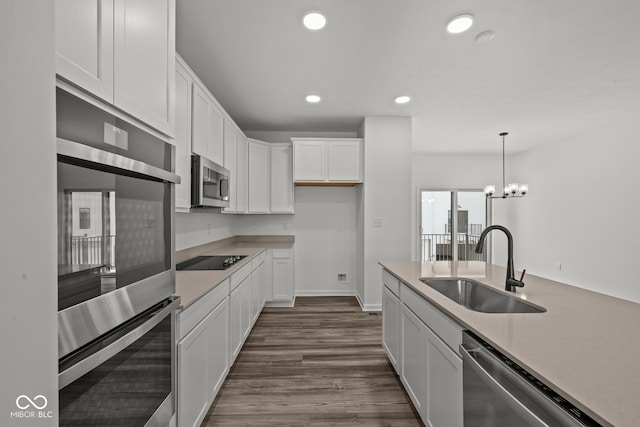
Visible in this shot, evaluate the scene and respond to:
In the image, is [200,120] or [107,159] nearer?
[107,159]

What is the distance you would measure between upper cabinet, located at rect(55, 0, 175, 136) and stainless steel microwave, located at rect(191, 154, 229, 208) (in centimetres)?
104

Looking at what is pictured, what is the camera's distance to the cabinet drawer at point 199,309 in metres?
1.42

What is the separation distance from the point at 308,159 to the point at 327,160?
0.90 ft

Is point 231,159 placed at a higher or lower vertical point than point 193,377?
higher

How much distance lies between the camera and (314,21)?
209 cm

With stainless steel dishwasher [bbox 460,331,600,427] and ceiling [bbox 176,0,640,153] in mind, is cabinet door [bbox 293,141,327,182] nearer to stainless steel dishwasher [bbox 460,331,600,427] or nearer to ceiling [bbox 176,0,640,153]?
ceiling [bbox 176,0,640,153]

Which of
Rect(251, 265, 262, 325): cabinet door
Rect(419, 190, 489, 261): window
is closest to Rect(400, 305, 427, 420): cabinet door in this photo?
Rect(251, 265, 262, 325): cabinet door

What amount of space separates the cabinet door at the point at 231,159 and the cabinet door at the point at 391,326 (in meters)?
2.02

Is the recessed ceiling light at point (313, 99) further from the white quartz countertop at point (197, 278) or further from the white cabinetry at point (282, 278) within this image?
the white cabinetry at point (282, 278)

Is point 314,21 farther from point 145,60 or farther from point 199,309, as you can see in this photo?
point 199,309

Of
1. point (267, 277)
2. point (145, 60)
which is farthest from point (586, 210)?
point (145, 60)

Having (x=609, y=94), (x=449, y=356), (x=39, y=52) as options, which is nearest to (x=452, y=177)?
(x=609, y=94)

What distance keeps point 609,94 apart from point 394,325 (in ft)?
12.4

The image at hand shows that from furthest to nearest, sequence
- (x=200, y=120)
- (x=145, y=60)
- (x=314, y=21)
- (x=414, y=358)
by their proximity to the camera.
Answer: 1. (x=200, y=120)
2. (x=314, y=21)
3. (x=414, y=358)
4. (x=145, y=60)
